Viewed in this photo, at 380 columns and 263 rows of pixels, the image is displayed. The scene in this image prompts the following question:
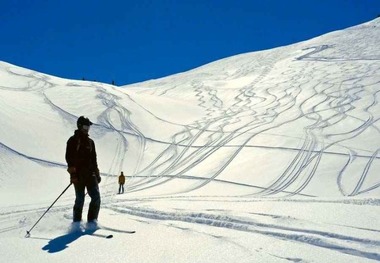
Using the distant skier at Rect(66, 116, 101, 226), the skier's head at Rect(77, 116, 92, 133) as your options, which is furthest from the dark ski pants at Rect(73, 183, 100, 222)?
the skier's head at Rect(77, 116, 92, 133)

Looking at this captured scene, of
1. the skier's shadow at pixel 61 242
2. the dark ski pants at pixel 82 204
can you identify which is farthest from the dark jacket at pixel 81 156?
the skier's shadow at pixel 61 242

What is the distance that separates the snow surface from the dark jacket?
2.65 feet

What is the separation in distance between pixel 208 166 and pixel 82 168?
39.2ft

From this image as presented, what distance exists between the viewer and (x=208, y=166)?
731 inches

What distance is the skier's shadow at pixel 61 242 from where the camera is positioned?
17.9ft

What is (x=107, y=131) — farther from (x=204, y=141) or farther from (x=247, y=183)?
(x=247, y=183)

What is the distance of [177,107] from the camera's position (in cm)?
2838

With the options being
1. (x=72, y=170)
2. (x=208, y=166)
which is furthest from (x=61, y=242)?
(x=208, y=166)

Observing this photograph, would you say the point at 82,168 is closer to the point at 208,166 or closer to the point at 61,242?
the point at 61,242

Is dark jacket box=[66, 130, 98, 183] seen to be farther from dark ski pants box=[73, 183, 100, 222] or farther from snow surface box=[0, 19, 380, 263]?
snow surface box=[0, 19, 380, 263]

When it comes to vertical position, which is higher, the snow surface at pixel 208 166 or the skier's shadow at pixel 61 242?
the snow surface at pixel 208 166

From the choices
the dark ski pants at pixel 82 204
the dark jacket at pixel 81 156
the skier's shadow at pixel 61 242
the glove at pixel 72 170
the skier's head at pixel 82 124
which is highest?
the skier's head at pixel 82 124

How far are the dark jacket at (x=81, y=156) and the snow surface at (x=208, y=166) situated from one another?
81 cm

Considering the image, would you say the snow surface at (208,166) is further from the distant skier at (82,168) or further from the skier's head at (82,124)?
the skier's head at (82,124)
